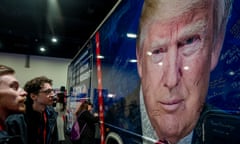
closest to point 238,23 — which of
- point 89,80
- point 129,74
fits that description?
point 129,74

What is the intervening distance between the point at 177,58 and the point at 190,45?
106 millimetres

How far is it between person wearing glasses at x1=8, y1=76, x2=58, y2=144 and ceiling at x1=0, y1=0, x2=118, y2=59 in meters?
2.76

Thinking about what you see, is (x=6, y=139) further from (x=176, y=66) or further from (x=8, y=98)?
(x=176, y=66)

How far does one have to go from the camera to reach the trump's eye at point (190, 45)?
3.28ft

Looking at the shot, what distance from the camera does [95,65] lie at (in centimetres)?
274

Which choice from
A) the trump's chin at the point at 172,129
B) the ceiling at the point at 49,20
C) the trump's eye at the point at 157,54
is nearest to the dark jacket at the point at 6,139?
the trump's chin at the point at 172,129

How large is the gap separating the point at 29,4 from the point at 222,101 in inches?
205

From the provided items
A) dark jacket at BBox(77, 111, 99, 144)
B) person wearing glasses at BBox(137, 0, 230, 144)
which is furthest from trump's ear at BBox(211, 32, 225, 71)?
dark jacket at BBox(77, 111, 99, 144)

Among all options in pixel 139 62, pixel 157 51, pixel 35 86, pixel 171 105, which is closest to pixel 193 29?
pixel 157 51

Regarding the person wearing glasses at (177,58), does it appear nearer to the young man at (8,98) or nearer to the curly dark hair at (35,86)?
the young man at (8,98)

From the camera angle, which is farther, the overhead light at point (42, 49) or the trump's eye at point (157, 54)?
the overhead light at point (42, 49)

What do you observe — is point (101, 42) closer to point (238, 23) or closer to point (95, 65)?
point (95, 65)

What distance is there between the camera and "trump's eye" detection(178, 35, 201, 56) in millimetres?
999

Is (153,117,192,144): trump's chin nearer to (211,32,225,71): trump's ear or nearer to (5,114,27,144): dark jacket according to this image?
(211,32,225,71): trump's ear
